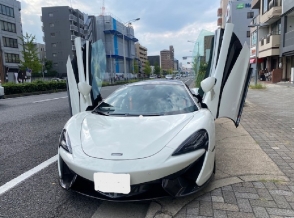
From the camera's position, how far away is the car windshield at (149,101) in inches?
120

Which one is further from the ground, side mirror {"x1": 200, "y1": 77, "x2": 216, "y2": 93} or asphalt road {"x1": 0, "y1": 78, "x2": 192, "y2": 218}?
side mirror {"x1": 200, "y1": 77, "x2": 216, "y2": 93}

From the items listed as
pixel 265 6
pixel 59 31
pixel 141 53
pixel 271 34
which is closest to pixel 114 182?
pixel 271 34

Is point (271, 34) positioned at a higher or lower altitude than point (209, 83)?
higher

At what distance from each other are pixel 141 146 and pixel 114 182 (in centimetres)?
41

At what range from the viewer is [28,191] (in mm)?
2621

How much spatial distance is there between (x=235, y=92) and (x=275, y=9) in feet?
74.7

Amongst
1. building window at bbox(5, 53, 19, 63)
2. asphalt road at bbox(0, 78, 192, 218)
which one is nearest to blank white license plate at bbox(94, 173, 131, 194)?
asphalt road at bbox(0, 78, 192, 218)

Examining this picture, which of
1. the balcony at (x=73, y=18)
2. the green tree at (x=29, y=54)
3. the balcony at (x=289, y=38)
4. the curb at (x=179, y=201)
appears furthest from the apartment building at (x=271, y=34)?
the balcony at (x=73, y=18)

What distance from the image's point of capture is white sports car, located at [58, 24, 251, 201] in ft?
6.58

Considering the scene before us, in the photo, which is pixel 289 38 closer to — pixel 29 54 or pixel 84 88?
pixel 84 88

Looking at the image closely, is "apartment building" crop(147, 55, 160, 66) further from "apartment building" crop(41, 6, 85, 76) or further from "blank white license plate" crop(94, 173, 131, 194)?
"blank white license plate" crop(94, 173, 131, 194)

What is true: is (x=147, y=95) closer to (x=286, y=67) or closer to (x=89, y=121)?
(x=89, y=121)

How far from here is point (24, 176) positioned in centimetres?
300

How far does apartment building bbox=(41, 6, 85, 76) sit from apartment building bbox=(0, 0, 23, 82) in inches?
595
